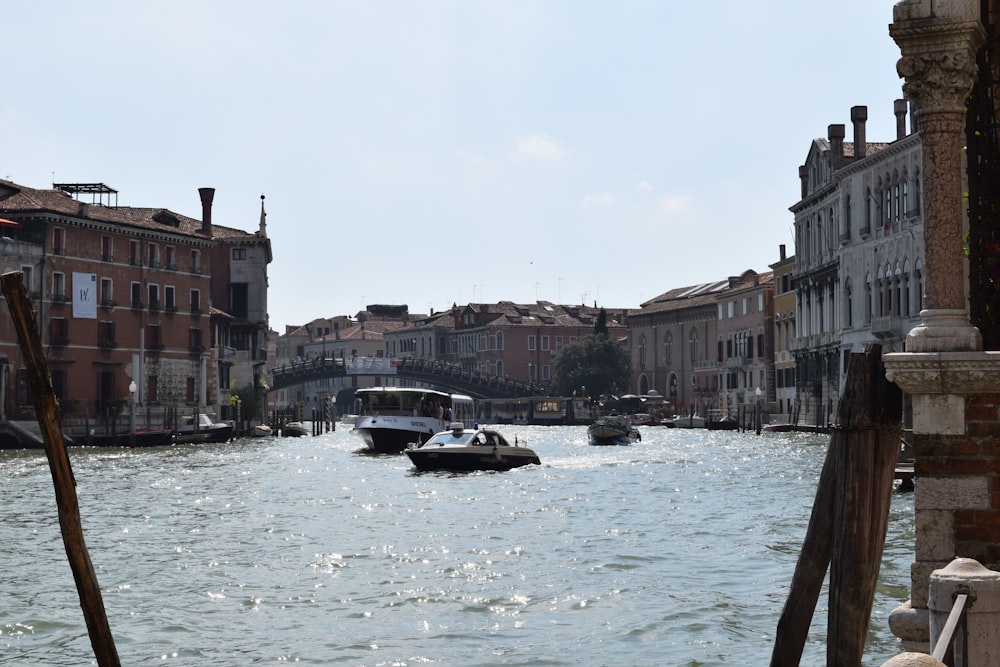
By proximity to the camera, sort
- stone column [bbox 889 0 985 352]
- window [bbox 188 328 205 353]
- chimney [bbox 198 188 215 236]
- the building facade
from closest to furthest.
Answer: stone column [bbox 889 0 985 352] < the building facade < window [bbox 188 328 205 353] < chimney [bbox 198 188 215 236]

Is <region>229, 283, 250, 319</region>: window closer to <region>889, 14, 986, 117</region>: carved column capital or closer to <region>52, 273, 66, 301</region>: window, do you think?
<region>52, 273, 66, 301</region>: window

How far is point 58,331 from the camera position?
150 feet

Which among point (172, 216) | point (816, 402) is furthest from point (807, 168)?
point (172, 216)

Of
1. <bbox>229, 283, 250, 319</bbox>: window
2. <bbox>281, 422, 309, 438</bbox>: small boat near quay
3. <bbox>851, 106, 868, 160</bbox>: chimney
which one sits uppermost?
<bbox>851, 106, 868, 160</bbox>: chimney

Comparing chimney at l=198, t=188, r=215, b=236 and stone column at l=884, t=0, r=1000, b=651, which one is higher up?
chimney at l=198, t=188, r=215, b=236

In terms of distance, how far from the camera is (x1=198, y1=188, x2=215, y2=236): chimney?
190ft

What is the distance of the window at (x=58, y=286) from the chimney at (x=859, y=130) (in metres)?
28.3

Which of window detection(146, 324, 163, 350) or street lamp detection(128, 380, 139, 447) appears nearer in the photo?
street lamp detection(128, 380, 139, 447)

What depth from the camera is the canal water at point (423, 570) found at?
33.9 feet

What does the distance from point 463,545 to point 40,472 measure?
15.8 m

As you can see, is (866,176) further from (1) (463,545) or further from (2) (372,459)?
(1) (463,545)

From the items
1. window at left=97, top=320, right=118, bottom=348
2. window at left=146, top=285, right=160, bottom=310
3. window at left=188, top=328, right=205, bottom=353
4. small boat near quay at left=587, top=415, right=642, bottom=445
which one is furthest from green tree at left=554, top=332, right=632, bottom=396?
window at left=97, top=320, right=118, bottom=348

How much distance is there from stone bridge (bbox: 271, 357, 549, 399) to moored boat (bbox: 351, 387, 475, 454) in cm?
3324

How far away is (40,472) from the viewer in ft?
97.0
